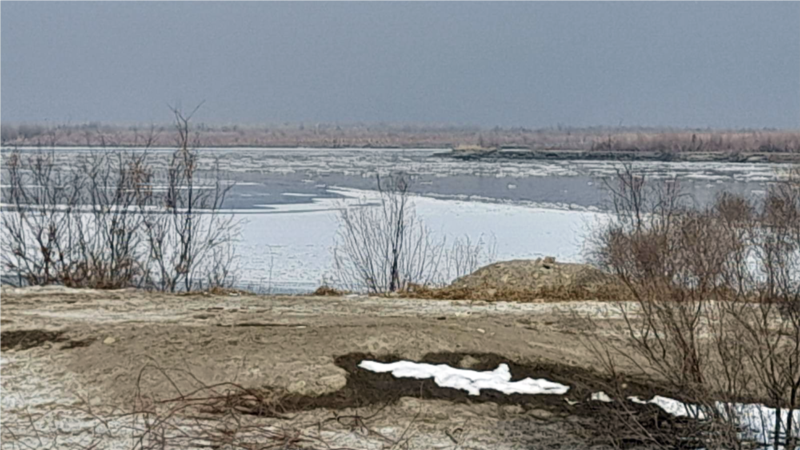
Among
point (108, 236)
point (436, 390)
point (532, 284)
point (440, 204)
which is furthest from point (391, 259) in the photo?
point (440, 204)

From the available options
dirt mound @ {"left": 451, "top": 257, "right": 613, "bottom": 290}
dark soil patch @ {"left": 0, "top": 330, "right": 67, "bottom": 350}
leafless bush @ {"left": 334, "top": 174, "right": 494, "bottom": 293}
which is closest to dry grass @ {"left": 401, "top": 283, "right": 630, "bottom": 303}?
dirt mound @ {"left": 451, "top": 257, "right": 613, "bottom": 290}

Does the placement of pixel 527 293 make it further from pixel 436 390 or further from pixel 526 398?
pixel 436 390

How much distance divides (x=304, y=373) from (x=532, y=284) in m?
7.17

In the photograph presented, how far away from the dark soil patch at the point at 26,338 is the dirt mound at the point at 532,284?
215 inches

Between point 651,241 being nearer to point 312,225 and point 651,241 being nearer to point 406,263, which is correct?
point 406,263

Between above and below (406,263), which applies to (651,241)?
above

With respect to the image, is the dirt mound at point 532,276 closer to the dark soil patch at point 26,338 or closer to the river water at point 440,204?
the river water at point 440,204

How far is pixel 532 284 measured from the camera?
14.1 metres

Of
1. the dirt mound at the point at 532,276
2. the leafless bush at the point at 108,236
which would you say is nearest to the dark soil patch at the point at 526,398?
the dirt mound at the point at 532,276

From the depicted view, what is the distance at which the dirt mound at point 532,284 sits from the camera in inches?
495

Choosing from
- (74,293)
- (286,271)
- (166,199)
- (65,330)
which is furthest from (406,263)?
(65,330)

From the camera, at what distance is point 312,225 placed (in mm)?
22531

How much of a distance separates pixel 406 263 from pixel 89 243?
6.00 m

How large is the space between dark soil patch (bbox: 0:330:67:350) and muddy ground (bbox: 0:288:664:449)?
0.07 feet
